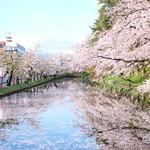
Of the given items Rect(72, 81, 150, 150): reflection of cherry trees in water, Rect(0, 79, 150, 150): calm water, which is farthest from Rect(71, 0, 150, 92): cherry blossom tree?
Rect(0, 79, 150, 150): calm water

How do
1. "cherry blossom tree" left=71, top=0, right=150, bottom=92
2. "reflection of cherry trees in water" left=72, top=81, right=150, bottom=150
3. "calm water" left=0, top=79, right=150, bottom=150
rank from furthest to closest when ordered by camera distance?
"cherry blossom tree" left=71, top=0, right=150, bottom=92
"reflection of cherry trees in water" left=72, top=81, right=150, bottom=150
"calm water" left=0, top=79, right=150, bottom=150

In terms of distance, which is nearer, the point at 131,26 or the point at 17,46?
the point at 131,26

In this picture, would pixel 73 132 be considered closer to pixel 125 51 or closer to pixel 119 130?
pixel 119 130

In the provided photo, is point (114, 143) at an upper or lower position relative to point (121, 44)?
lower

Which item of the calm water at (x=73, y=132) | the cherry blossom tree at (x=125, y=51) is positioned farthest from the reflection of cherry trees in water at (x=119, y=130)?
the cherry blossom tree at (x=125, y=51)

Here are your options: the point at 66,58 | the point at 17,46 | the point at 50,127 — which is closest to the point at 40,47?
the point at 50,127

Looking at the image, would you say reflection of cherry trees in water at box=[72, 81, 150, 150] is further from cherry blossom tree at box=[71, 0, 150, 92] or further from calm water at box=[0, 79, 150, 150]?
cherry blossom tree at box=[71, 0, 150, 92]

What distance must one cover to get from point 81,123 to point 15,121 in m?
2.89

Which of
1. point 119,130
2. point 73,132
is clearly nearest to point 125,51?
point 119,130

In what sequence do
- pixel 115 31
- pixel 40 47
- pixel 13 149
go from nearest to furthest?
pixel 13 149 < pixel 115 31 < pixel 40 47

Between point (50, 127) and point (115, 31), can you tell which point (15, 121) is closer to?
point (50, 127)

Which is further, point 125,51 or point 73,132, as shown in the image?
point 125,51

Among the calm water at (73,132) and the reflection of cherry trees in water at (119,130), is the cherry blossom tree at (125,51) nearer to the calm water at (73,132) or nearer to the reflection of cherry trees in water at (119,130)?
the reflection of cherry trees in water at (119,130)

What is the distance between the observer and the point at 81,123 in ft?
47.7
